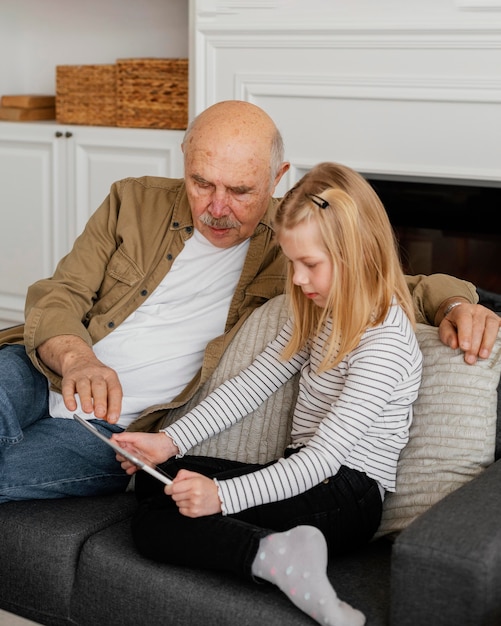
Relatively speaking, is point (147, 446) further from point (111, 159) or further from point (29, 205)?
point (29, 205)

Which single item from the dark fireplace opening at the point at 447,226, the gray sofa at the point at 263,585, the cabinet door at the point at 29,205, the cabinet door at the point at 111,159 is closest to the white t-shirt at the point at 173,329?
the gray sofa at the point at 263,585

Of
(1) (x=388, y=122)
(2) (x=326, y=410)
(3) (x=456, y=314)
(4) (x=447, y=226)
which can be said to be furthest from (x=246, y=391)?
(4) (x=447, y=226)

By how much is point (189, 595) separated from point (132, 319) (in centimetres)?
69

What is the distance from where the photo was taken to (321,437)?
149 cm

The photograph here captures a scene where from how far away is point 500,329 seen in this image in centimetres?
162

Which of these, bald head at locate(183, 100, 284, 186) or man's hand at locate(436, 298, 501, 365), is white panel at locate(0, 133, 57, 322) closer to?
bald head at locate(183, 100, 284, 186)

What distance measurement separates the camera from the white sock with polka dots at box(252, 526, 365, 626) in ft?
4.28

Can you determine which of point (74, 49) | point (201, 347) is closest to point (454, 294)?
point (201, 347)

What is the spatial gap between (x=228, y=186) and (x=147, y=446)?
53 cm

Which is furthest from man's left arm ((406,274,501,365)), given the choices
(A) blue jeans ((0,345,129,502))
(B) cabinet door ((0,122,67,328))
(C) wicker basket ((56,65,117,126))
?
(B) cabinet door ((0,122,67,328))

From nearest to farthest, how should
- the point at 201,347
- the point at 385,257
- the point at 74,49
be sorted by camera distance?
the point at 385,257, the point at 201,347, the point at 74,49

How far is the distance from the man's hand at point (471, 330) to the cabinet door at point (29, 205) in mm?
2305

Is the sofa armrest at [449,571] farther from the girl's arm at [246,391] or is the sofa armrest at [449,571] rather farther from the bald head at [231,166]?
the bald head at [231,166]

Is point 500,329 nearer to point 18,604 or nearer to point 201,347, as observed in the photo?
point 201,347
